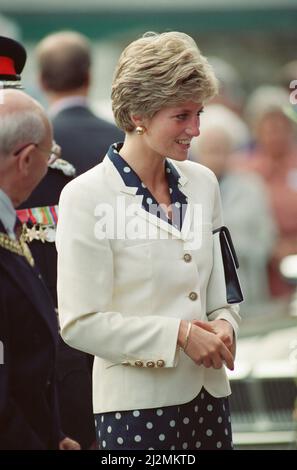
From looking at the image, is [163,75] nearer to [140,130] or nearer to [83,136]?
[140,130]

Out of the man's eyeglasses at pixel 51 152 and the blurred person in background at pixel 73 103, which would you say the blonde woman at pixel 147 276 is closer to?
the man's eyeglasses at pixel 51 152

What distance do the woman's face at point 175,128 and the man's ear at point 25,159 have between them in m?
0.62

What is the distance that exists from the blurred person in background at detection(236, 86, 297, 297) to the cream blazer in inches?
216

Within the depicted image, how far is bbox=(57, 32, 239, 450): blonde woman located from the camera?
4207mm

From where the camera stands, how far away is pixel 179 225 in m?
4.34

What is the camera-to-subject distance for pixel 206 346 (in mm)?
4156

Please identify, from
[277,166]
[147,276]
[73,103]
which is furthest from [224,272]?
[277,166]

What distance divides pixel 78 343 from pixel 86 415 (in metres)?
1.09

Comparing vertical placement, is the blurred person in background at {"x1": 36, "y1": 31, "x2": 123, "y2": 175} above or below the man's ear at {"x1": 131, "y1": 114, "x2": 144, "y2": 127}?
below

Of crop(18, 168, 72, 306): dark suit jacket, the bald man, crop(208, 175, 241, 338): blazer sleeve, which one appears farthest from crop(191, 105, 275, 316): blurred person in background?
crop(208, 175, 241, 338): blazer sleeve

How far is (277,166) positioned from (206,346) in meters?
6.62

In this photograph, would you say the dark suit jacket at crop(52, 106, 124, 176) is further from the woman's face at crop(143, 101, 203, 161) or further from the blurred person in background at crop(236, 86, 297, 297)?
the blurred person in background at crop(236, 86, 297, 297)

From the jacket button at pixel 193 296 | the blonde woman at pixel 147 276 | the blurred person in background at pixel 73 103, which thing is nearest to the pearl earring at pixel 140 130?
the blonde woman at pixel 147 276

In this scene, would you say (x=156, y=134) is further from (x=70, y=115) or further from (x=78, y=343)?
(x=70, y=115)
